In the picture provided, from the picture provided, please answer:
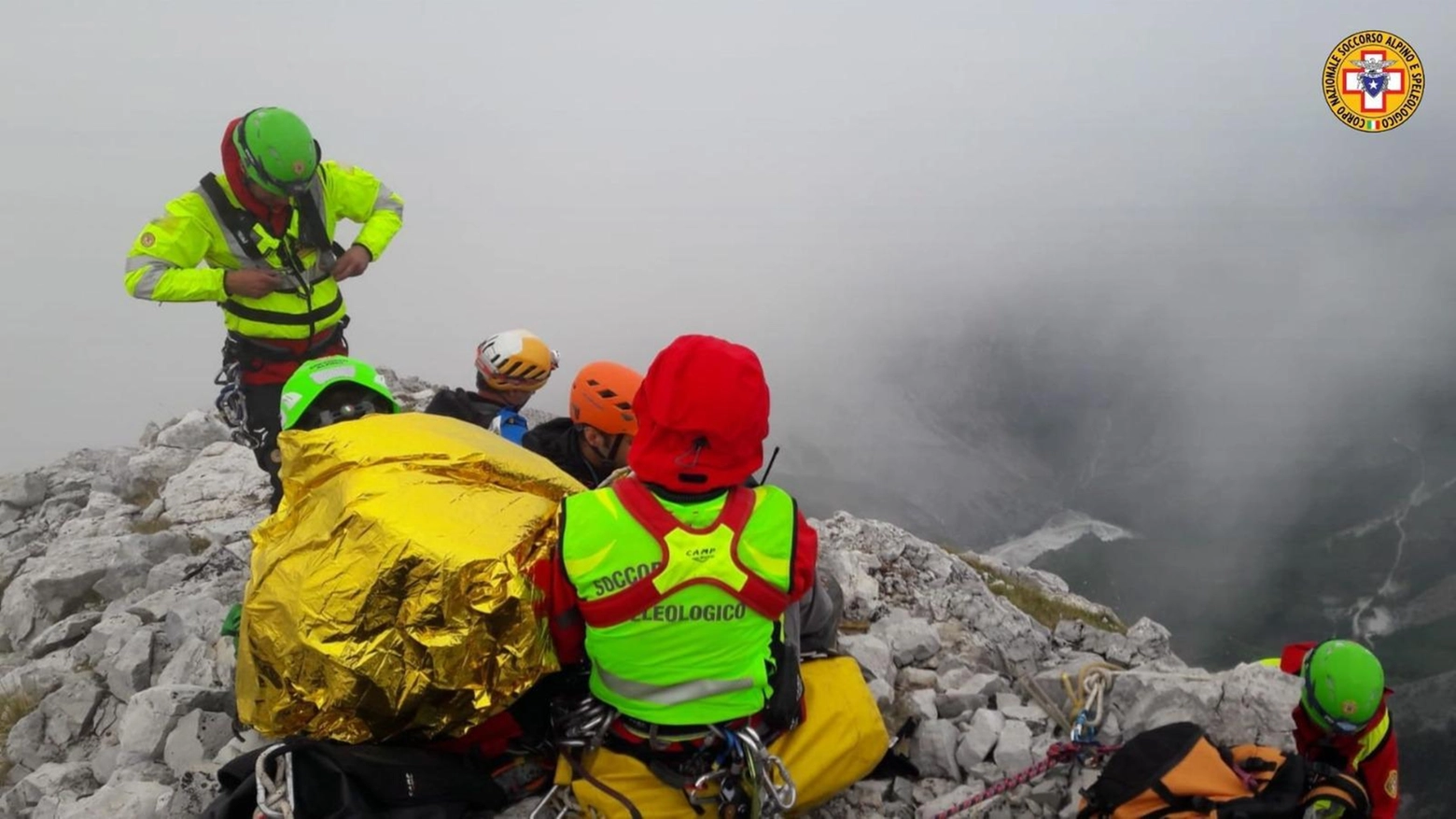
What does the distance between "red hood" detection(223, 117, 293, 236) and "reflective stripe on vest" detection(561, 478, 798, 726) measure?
4594 mm

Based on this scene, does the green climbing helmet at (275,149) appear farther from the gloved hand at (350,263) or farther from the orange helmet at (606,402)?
the orange helmet at (606,402)

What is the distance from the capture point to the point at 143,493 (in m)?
12.5

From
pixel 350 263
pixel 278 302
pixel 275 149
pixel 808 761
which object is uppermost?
pixel 275 149

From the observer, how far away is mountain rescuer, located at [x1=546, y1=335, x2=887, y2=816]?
389cm

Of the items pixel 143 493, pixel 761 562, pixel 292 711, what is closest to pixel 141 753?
pixel 292 711

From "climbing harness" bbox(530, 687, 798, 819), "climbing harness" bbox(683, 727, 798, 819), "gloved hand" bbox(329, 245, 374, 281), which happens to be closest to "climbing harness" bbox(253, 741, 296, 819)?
"climbing harness" bbox(530, 687, 798, 819)

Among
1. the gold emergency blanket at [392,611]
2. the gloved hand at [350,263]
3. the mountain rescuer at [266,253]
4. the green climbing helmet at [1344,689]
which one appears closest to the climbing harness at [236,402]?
the mountain rescuer at [266,253]

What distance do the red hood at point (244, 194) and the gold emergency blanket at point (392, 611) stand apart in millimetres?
3602

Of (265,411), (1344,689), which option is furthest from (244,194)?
(1344,689)

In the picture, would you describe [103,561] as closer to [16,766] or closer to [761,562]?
[16,766]

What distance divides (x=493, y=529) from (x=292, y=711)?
1.20 metres

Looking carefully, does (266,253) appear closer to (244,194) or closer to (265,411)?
(244,194)

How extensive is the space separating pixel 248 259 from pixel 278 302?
0.40 m

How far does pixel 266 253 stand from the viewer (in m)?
6.96
